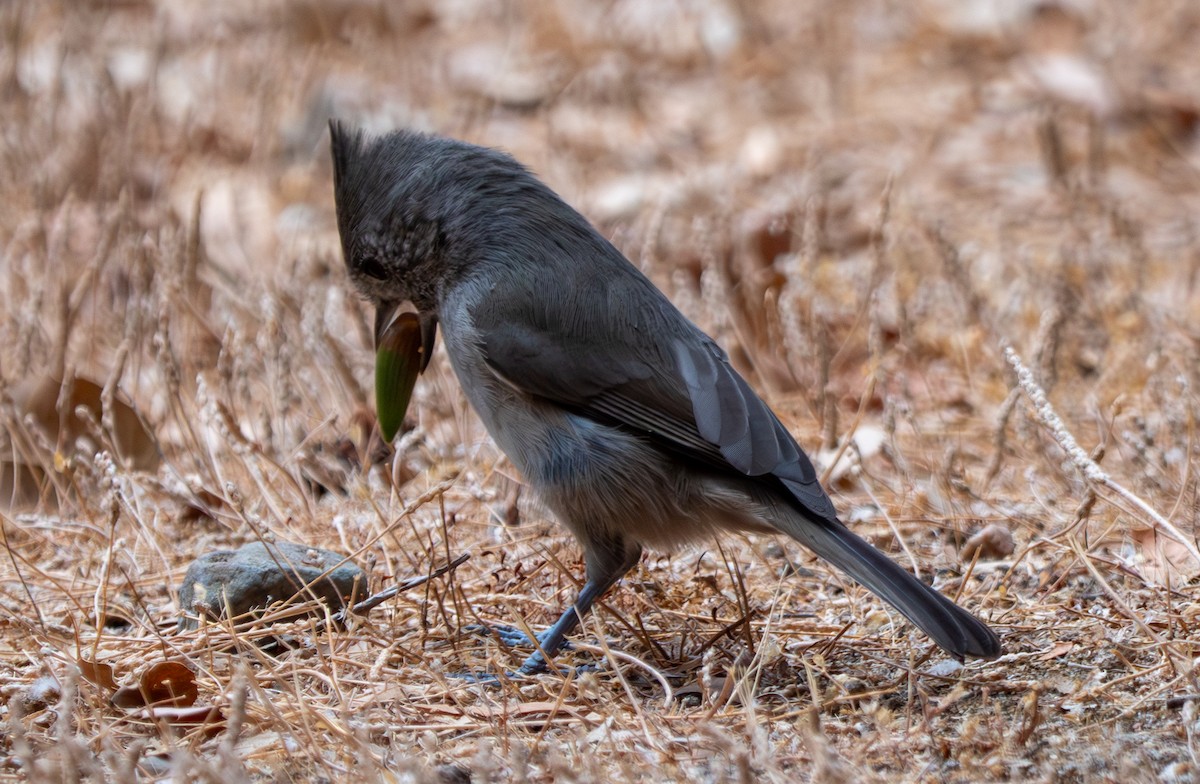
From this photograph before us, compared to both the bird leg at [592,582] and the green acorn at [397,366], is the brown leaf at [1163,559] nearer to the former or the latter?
the bird leg at [592,582]

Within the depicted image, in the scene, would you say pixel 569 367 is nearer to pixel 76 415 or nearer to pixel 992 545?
pixel 992 545

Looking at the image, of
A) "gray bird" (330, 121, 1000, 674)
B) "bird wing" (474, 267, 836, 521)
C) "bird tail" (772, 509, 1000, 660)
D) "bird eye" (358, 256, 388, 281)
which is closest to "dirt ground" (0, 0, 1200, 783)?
"bird tail" (772, 509, 1000, 660)

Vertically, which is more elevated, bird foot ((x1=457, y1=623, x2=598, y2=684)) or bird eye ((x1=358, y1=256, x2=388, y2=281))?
bird eye ((x1=358, y1=256, x2=388, y2=281))

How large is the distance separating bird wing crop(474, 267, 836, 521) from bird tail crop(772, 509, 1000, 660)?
0.08 meters

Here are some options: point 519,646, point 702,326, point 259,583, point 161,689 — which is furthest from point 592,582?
point 702,326

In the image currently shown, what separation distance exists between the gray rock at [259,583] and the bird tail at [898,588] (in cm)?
108

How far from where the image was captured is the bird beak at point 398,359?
3838 mm

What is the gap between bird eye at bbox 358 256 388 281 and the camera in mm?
3732

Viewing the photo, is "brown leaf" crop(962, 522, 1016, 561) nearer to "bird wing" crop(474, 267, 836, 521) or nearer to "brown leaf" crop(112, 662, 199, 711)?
"bird wing" crop(474, 267, 836, 521)

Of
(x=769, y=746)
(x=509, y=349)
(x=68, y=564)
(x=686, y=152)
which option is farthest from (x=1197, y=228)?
(x=68, y=564)

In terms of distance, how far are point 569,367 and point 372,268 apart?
2.49 ft

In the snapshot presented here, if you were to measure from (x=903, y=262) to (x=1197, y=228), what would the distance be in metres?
1.48

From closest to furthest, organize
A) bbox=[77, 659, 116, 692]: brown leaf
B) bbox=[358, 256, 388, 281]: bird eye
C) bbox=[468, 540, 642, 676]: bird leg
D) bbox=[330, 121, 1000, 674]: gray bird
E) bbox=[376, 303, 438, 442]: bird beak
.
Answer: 1. bbox=[77, 659, 116, 692]: brown leaf
2. bbox=[330, 121, 1000, 674]: gray bird
3. bbox=[468, 540, 642, 676]: bird leg
4. bbox=[358, 256, 388, 281]: bird eye
5. bbox=[376, 303, 438, 442]: bird beak

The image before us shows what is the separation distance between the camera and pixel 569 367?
334 centimetres
